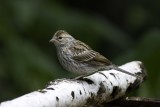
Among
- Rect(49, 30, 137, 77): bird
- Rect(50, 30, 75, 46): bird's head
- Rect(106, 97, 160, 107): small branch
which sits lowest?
Rect(106, 97, 160, 107): small branch

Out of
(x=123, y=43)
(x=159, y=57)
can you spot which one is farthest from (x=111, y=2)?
(x=159, y=57)

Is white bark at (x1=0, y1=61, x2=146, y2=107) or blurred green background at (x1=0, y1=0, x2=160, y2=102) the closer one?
white bark at (x1=0, y1=61, x2=146, y2=107)

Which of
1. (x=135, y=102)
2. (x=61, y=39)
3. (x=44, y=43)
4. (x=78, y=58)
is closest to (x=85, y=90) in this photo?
(x=135, y=102)

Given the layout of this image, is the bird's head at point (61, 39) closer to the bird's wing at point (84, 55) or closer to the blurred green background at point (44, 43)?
the bird's wing at point (84, 55)

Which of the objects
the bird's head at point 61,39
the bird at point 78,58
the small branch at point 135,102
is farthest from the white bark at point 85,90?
the bird's head at point 61,39

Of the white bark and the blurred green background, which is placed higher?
the blurred green background

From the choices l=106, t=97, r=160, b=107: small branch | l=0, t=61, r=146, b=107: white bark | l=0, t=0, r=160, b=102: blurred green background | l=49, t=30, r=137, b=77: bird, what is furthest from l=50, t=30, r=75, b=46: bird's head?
l=106, t=97, r=160, b=107: small branch

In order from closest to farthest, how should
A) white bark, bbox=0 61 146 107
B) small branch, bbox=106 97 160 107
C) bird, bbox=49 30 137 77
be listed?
1. white bark, bbox=0 61 146 107
2. small branch, bbox=106 97 160 107
3. bird, bbox=49 30 137 77

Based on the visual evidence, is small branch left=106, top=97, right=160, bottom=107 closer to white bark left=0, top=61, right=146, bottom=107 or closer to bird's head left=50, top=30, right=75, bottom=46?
white bark left=0, top=61, right=146, bottom=107
